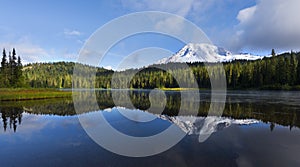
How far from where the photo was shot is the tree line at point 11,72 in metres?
81.4

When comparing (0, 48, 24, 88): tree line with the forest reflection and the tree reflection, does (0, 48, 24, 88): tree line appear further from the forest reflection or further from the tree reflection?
the tree reflection

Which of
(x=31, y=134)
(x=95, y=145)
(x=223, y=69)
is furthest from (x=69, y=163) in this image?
(x=223, y=69)

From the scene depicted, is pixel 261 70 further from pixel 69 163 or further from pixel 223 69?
pixel 69 163

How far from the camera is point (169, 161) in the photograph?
30.5ft

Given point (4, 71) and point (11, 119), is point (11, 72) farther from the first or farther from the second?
point (11, 119)

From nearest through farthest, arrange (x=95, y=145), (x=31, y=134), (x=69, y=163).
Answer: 1. (x=69, y=163)
2. (x=95, y=145)
3. (x=31, y=134)

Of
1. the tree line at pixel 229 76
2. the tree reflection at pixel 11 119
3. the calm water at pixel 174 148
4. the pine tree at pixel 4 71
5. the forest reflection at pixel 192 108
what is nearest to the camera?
the calm water at pixel 174 148

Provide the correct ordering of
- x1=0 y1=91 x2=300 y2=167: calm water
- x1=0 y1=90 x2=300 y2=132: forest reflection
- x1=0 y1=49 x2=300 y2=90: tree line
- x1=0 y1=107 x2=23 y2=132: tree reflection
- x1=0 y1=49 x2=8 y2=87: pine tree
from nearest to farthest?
x1=0 y1=91 x2=300 y2=167: calm water
x1=0 y1=107 x2=23 y2=132: tree reflection
x1=0 y1=90 x2=300 y2=132: forest reflection
x1=0 y1=49 x2=8 y2=87: pine tree
x1=0 y1=49 x2=300 y2=90: tree line

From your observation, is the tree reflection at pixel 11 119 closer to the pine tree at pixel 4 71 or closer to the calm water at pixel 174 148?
the calm water at pixel 174 148

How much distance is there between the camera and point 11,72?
84.8 metres

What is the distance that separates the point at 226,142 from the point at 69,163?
867 cm

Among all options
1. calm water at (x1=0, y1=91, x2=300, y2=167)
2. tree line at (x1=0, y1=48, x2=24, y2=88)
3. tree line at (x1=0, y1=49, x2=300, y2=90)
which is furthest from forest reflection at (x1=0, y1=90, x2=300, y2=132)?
tree line at (x1=0, y1=48, x2=24, y2=88)

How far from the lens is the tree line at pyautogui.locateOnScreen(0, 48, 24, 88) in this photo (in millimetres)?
81375

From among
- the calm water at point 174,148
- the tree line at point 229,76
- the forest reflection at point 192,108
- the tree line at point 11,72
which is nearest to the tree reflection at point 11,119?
the forest reflection at point 192,108
